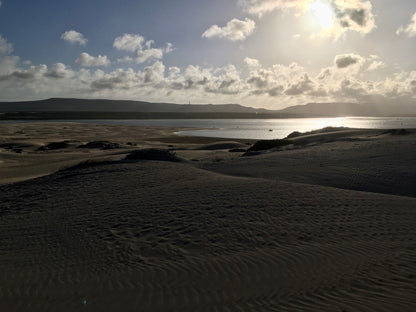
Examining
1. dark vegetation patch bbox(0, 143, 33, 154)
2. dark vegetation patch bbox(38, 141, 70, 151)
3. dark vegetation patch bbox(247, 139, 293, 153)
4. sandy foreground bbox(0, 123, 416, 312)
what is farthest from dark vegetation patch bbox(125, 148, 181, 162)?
dark vegetation patch bbox(0, 143, 33, 154)

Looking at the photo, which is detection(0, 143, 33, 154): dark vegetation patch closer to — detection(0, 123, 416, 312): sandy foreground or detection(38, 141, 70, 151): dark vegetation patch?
detection(38, 141, 70, 151): dark vegetation patch

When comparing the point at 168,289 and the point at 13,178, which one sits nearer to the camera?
the point at 168,289

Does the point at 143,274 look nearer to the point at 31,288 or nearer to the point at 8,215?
the point at 31,288

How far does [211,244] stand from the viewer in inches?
268

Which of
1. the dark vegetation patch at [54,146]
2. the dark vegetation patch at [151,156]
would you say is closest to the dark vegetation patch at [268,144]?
the dark vegetation patch at [151,156]

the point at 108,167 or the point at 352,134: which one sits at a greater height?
the point at 352,134

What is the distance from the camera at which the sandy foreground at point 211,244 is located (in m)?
4.88


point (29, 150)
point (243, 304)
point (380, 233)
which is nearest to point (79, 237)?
point (243, 304)

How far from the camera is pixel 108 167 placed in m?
15.9

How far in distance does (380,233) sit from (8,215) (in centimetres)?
1008

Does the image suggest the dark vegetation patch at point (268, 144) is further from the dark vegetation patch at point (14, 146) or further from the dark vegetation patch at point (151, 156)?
the dark vegetation patch at point (14, 146)

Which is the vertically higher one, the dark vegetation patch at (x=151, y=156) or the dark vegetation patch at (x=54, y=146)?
the dark vegetation patch at (x=151, y=156)

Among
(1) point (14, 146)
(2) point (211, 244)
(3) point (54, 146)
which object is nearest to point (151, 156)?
(2) point (211, 244)

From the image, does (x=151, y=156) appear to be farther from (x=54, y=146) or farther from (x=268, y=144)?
(x=54, y=146)
